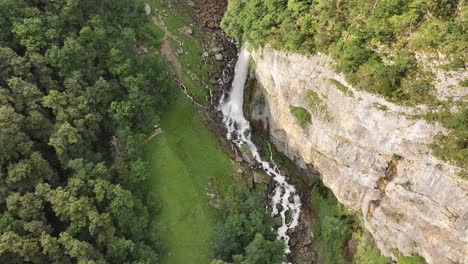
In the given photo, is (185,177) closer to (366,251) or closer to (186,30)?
(366,251)

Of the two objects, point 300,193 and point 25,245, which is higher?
point 25,245

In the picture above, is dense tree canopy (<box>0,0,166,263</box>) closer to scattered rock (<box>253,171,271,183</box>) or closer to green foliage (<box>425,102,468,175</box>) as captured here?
scattered rock (<box>253,171,271,183</box>)

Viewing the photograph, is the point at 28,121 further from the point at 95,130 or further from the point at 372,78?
the point at 372,78

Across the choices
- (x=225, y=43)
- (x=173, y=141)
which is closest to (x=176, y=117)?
(x=173, y=141)

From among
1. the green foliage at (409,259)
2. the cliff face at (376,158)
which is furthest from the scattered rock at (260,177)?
the green foliage at (409,259)

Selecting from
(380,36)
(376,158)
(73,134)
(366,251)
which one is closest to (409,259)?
(366,251)

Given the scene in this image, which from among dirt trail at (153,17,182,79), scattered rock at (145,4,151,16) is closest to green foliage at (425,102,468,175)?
dirt trail at (153,17,182,79)
